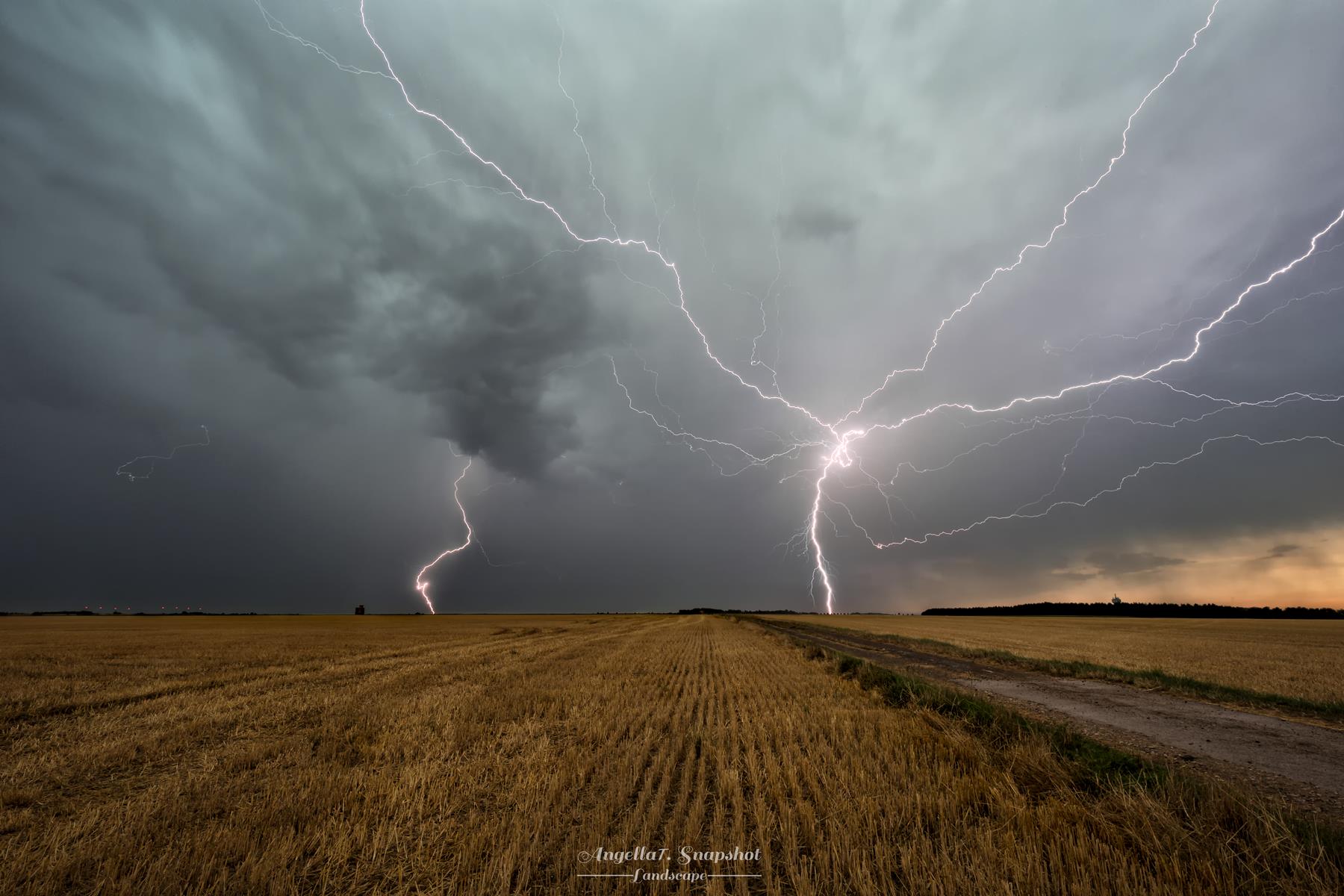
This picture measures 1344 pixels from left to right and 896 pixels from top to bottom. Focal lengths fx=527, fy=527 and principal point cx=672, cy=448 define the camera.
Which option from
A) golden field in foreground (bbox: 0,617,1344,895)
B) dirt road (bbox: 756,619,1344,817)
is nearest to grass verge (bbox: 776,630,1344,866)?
golden field in foreground (bbox: 0,617,1344,895)

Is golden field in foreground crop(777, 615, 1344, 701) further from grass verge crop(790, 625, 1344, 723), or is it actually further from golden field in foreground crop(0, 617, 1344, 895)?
golden field in foreground crop(0, 617, 1344, 895)

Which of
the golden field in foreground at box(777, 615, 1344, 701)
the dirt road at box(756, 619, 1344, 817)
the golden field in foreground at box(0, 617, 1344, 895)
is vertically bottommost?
the golden field in foreground at box(777, 615, 1344, 701)

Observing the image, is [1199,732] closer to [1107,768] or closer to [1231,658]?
[1107,768]

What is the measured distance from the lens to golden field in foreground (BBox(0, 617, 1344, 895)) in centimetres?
413

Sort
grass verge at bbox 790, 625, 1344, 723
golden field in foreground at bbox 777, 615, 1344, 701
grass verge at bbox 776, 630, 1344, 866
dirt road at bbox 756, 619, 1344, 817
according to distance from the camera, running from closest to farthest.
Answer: grass verge at bbox 776, 630, 1344, 866 → dirt road at bbox 756, 619, 1344, 817 → grass verge at bbox 790, 625, 1344, 723 → golden field in foreground at bbox 777, 615, 1344, 701

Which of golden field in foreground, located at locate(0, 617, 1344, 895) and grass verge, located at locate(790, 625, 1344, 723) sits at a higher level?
golden field in foreground, located at locate(0, 617, 1344, 895)

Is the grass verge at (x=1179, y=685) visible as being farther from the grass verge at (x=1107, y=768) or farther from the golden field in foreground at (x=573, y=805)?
the golden field in foreground at (x=573, y=805)

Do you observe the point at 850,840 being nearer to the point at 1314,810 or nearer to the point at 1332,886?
the point at 1332,886

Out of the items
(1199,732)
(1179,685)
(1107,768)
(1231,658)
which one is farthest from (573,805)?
(1231,658)

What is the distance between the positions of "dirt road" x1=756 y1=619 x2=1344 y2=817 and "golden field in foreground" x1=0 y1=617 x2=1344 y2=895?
8.89 ft

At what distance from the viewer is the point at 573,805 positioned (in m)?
5.68

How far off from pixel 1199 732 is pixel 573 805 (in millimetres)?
12217

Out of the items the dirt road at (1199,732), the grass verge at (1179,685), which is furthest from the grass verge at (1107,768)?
the grass verge at (1179,685)

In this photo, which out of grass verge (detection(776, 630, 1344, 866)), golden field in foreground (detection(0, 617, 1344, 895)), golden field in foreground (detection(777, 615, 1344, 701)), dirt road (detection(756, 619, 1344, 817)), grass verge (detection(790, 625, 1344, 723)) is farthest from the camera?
golden field in foreground (detection(777, 615, 1344, 701))
